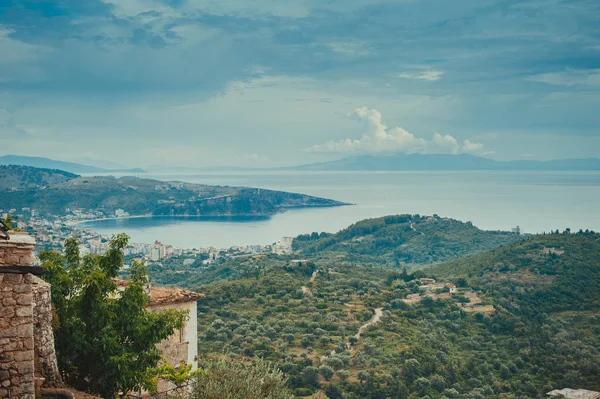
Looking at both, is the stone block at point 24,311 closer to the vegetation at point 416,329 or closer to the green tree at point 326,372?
the vegetation at point 416,329

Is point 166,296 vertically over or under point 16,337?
under

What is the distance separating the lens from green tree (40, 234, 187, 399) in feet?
21.5

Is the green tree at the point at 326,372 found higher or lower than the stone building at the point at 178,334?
lower

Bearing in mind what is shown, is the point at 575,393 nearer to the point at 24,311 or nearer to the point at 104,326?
the point at 104,326

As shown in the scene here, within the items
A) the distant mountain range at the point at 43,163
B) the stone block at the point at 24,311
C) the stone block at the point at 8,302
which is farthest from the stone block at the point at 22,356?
the distant mountain range at the point at 43,163

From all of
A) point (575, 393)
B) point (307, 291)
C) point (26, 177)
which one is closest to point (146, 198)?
point (26, 177)

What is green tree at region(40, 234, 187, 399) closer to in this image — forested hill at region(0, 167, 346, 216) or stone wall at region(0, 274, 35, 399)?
stone wall at region(0, 274, 35, 399)

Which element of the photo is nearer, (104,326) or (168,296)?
(104,326)

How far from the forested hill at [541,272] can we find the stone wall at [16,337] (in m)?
29.3

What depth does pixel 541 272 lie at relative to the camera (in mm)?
36125

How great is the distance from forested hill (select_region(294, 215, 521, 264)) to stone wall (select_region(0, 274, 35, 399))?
49.1m

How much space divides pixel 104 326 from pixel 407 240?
173 feet

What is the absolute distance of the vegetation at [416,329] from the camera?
20.1 meters

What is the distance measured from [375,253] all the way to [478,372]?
34.2m
